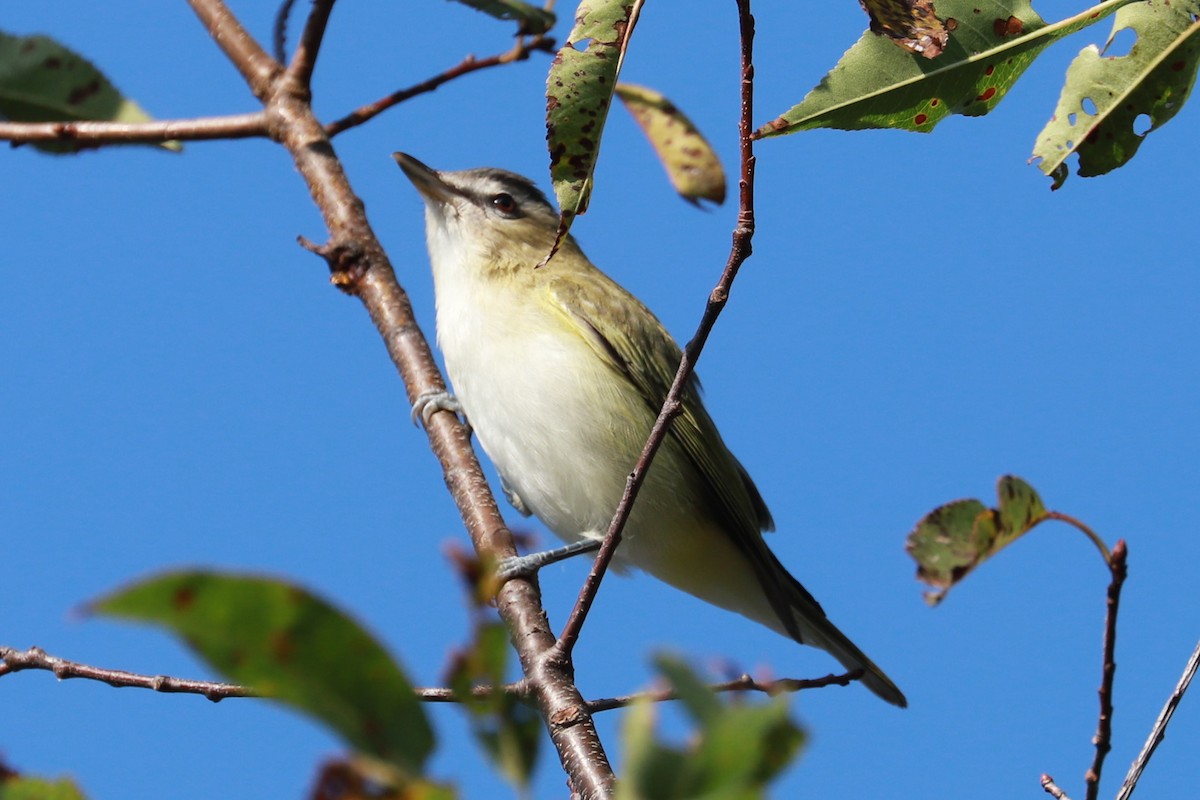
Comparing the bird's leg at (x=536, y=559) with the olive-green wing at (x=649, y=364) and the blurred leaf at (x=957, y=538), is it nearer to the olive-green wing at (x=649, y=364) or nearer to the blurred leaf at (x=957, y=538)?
the olive-green wing at (x=649, y=364)

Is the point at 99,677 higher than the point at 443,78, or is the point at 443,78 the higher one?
the point at 443,78

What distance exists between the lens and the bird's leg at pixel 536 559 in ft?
10.9

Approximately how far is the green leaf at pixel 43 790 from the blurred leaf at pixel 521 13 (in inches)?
125

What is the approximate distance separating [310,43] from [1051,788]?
320 cm

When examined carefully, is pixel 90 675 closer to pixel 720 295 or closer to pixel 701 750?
pixel 720 295

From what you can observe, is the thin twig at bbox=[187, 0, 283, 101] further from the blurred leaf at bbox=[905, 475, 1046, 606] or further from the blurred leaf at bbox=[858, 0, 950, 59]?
the blurred leaf at bbox=[905, 475, 1046, 606]

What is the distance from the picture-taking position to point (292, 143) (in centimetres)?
412

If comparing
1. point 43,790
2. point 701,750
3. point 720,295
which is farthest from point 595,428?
point 701,750

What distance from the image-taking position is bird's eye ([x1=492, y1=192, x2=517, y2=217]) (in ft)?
17.2

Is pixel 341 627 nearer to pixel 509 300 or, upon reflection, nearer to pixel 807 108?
pixel 807 108

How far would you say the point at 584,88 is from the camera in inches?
83.4

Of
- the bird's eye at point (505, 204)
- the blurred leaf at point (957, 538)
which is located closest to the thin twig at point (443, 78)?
the bird's eye at point (505, 204)

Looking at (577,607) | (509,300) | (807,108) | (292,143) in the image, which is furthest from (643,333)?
(807,108)

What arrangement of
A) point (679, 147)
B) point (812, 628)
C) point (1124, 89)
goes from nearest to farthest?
point (1124, 89)
point (679, 147)
point (812, 628)
